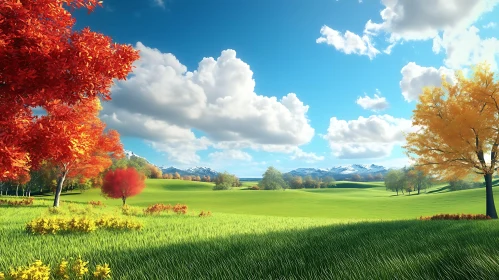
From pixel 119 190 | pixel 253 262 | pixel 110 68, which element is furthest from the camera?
pixel 119 190

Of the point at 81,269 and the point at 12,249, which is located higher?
the point at 81,269

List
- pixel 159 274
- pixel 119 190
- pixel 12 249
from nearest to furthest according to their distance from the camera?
pixel 159 274 < pixel 12 249 < pixel 119 190

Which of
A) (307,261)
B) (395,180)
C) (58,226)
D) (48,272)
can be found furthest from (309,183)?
(48,272)

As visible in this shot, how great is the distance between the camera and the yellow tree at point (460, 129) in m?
18.2

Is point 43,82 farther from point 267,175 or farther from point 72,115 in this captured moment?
point 267,175

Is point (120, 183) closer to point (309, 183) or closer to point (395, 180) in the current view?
point (395, 180)

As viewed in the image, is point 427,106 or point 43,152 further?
point 427,106

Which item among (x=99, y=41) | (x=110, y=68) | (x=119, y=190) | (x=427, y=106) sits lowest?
(x=119, y=190)

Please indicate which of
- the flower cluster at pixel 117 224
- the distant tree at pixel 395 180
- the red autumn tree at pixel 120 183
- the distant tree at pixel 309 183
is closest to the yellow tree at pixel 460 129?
the flower cluster at pixel 117 224

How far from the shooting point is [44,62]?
6.53 metres

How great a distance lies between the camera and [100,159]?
29.6 meters

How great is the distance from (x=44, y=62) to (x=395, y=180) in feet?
334

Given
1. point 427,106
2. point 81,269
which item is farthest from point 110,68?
point 427,106

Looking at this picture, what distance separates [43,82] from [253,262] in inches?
237
